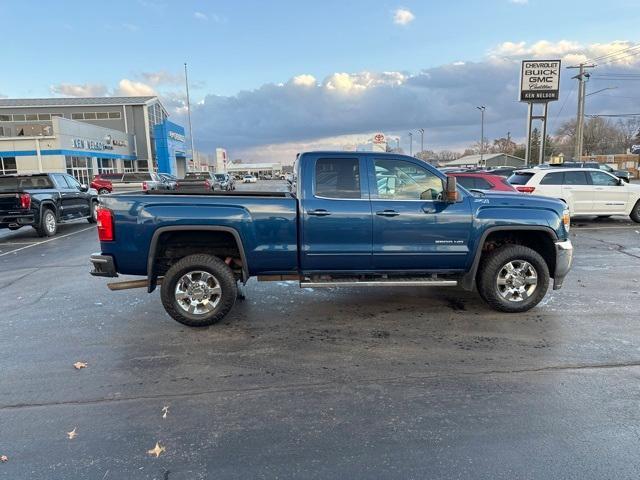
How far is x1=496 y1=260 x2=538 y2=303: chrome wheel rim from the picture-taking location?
551cm

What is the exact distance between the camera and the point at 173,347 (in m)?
4.71

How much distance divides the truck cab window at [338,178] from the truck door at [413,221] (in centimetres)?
19

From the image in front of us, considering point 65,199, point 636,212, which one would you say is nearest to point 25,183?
point 65,199

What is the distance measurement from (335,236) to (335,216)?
0.23 metres

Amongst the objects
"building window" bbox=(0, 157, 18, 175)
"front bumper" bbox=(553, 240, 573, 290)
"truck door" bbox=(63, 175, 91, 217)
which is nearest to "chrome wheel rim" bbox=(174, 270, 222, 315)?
"front bumper" bbox=(553, 240, 573, 290)

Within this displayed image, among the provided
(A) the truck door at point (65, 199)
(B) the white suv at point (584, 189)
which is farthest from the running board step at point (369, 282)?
(A) the truck door at point (65, 199)

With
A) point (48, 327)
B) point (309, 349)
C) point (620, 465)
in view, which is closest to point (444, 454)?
point (620, 465)

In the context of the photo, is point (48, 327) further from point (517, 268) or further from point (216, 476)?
point (517, 268)

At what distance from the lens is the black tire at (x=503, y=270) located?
17.9 feet

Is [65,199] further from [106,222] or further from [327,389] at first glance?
[327,389]

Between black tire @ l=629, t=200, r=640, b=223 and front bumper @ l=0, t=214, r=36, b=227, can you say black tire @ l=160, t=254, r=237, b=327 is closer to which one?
front bumper @ l=0, t=214, r=36, b=227

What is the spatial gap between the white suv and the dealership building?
34226 mm

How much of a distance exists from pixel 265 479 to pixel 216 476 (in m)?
0.31

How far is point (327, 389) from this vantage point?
3787mm
